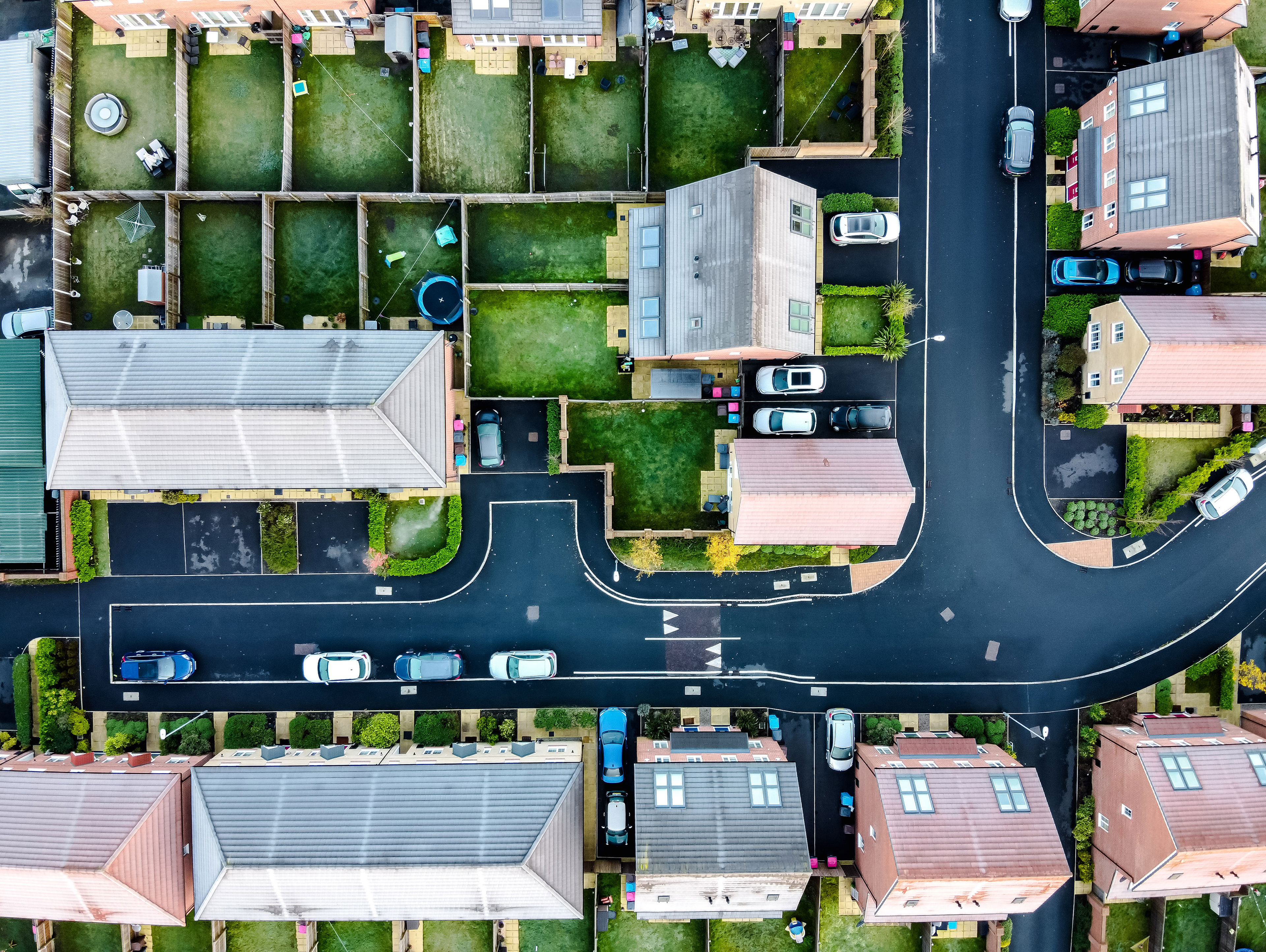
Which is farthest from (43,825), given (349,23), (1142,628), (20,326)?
(1142,628)

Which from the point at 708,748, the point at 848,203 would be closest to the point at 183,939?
the point at 708,748

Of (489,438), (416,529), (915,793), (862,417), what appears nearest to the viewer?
(915,793)

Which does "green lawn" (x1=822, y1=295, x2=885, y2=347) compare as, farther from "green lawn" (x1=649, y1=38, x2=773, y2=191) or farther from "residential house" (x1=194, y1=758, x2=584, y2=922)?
"residential house" (x1=194, y1=758, x2=584, y2=922)

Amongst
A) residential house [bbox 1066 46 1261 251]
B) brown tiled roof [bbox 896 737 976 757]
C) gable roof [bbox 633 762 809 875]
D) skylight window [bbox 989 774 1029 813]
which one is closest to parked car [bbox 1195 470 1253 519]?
residential house [bbox 1066 46 1261 251]

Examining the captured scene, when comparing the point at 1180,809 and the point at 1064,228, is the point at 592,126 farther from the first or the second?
the point at 1180,809

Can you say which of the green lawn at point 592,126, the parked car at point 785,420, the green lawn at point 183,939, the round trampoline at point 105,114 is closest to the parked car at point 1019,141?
the parked car at point 785,420
